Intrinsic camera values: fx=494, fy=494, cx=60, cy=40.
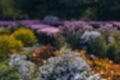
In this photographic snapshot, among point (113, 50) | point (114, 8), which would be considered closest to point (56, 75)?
point (113, 50)

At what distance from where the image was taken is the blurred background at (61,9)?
70.3 ft

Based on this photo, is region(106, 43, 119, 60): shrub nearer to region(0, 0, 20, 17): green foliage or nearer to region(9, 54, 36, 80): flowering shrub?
region(9, 54, 36, 80): flowering shrub

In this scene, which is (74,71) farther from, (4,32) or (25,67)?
(4,32)

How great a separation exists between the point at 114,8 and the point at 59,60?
44.8 feet

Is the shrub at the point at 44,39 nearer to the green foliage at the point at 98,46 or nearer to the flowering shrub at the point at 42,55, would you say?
the green foliage at the point at 98,46

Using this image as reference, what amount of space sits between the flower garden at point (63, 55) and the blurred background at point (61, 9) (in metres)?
3.93

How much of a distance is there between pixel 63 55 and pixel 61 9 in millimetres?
14710

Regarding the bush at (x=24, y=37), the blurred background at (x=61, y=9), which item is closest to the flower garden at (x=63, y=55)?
the bush at (x=24, y=37)

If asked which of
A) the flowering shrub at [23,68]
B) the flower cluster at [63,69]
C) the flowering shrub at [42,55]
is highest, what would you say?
the flower cluster at [63,69]

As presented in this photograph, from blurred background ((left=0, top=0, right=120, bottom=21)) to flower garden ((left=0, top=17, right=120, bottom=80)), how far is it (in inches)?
155

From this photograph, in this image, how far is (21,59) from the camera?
27.6 feet

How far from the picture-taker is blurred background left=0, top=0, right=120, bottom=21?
2142cm

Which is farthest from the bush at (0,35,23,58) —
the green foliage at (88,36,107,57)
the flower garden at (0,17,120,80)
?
the green foliage at (88,36,107,57)

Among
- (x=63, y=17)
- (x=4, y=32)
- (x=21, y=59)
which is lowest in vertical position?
(x=63, y=17)
